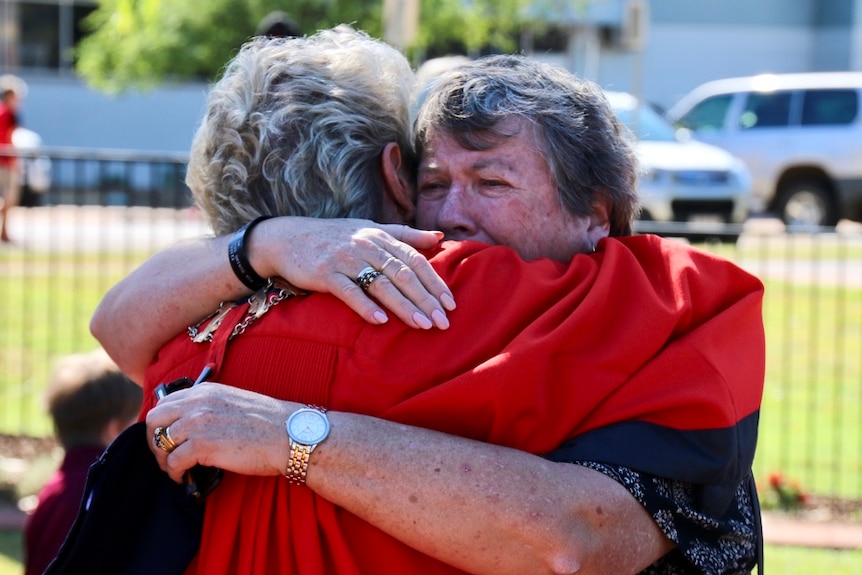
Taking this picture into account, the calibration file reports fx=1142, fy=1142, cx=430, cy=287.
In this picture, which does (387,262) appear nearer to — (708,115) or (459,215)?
(459,215)

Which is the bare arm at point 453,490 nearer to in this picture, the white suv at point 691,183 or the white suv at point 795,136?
the white suv at point 691,183

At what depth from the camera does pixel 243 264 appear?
6.98ft

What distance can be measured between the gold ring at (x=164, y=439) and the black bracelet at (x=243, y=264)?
335 mm

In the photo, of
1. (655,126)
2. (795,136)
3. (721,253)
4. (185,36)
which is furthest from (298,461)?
(185,36)

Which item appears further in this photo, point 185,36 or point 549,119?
point 185,36

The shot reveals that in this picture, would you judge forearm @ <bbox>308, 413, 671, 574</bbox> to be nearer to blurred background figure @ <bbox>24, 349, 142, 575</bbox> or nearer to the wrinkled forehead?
the wrinkled forehead

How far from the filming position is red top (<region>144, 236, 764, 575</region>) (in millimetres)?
1866

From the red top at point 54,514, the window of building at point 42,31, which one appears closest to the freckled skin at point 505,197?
the red top at point 54,514

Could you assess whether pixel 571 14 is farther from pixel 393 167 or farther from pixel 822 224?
pixel 393 167

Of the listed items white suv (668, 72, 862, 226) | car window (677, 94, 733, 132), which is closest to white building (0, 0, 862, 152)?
car window (677, 94, 733, 132)

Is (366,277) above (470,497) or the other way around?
above

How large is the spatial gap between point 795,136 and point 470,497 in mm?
16103

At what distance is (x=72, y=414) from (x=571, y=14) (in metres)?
25.9

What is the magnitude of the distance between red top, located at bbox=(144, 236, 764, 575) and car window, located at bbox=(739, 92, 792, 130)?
15.9 m
